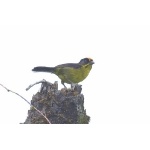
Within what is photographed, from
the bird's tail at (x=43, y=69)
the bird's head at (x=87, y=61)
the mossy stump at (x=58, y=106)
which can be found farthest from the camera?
the bird's head at (x=87, y=61)

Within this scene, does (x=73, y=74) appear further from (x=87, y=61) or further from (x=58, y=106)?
(x=58, y=106)

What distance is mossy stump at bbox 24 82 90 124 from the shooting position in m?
3.77

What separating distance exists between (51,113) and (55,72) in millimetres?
1653

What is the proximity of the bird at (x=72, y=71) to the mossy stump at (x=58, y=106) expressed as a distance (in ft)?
3.26

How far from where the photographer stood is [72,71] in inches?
207

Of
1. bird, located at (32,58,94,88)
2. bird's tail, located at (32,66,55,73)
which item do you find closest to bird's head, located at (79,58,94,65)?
bird, located at (32,58,94,88)

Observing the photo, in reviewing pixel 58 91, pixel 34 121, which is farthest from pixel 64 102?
pixel 34 121

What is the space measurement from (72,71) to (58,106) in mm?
1496

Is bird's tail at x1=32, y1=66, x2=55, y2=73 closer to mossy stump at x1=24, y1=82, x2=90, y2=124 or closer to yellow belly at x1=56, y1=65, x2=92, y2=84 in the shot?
yellow belly at x1=56, y1=65, x2=92, y2=84

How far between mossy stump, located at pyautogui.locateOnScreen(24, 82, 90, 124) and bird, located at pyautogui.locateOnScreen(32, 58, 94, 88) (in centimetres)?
99

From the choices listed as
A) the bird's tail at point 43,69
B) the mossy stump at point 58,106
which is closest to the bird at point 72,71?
the bird's tail at point 43,69

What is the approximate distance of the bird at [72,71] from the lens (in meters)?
5.11

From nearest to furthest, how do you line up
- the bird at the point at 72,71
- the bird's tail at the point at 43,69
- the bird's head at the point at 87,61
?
the bird's tail at the point at 43,69
the bird at the point at 72,71
the bird's head at the point at 87,61

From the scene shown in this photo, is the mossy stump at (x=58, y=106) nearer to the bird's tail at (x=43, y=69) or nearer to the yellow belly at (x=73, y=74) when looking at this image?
the bird's tail at (x=43, y=69)
